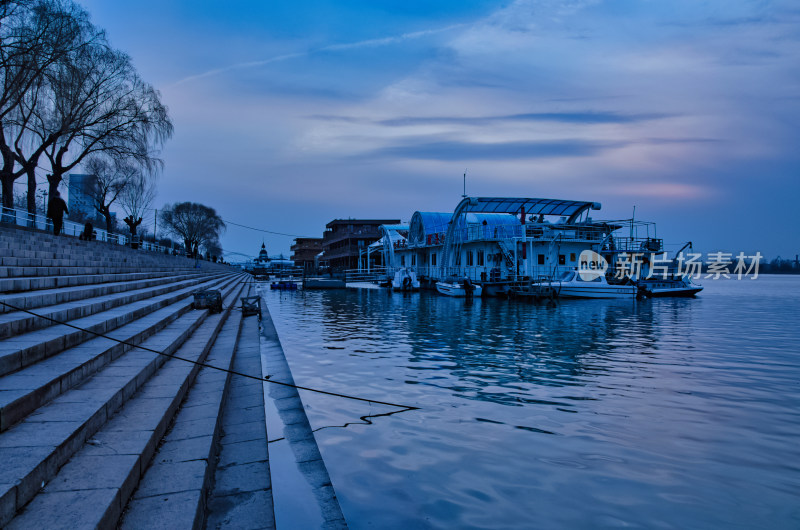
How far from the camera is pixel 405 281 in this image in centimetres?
4988

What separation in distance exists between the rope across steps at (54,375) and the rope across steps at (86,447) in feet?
0.27

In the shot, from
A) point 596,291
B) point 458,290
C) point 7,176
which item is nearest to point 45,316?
point 7,176

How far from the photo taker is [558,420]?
7.89m

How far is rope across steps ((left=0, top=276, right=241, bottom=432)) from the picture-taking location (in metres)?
4.44

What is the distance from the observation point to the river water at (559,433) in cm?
517

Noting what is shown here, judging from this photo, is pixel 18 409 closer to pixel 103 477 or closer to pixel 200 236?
pixel 103 477

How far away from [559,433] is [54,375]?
5930 mm

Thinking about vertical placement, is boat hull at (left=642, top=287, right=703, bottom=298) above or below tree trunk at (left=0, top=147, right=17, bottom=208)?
below

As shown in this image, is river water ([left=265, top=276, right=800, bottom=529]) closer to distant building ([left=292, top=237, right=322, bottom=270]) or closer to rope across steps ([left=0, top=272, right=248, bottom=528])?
Result: rope across steps ([left=0, top=272, right=248, bottom=528])

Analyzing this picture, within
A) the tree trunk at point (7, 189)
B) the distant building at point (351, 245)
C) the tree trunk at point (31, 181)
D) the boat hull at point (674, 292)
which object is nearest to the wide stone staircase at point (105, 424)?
the tree trunk at point (7, 189)

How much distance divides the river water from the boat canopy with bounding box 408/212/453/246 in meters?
42.6

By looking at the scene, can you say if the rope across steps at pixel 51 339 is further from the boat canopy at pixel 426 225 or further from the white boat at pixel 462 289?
the boat canopy at pixel 426 225

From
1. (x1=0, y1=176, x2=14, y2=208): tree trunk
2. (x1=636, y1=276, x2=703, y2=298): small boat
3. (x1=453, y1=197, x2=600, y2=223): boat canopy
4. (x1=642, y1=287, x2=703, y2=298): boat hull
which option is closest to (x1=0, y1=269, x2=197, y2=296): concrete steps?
(x1=0, y1=176, x2=14, y2=208): tree trunk

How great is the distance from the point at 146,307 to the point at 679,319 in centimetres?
2288
